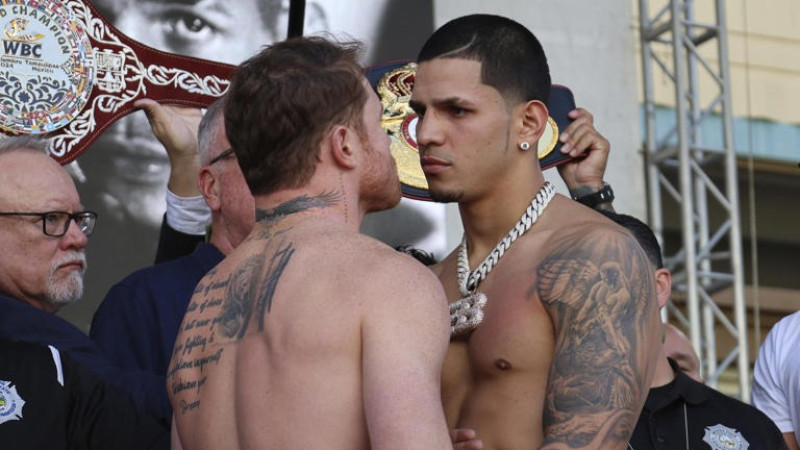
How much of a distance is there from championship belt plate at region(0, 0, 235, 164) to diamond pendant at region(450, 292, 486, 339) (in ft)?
4.88

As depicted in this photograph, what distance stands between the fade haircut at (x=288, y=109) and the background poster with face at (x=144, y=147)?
9.79 ft

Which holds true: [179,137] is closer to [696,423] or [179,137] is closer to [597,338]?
[696,423]

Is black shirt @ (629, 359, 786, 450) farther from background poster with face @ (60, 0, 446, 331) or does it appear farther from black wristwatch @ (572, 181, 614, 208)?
background poster with face @ (60, 0, 446, 331)

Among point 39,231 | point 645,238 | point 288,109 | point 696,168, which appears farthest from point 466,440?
point 696,168

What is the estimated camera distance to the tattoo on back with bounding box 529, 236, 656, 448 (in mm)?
2652

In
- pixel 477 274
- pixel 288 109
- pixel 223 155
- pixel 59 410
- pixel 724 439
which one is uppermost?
pixel 288 109

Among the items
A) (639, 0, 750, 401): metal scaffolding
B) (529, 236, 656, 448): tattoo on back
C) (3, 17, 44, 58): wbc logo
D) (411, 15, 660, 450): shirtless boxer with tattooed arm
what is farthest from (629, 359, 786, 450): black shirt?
(639, 0, 750, 401): metal scaffolding

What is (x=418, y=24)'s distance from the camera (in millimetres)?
6113

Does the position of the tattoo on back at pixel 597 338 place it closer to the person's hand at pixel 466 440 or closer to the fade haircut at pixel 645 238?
the person's hand at pixel 466 440

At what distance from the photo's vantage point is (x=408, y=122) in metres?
3.95

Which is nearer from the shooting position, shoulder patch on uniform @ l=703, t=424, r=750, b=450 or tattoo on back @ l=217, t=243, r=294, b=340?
tattoo on back @ l=217, t=243, r=294, b=340

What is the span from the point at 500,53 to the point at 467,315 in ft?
1.87

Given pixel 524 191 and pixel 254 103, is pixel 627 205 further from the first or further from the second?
pixel 254 103

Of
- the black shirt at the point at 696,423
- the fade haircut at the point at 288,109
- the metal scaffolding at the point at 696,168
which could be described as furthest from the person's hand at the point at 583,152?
the metal scaffolding at the point at 696,168
